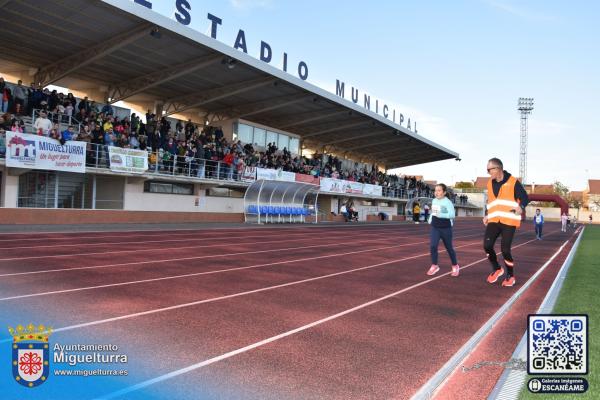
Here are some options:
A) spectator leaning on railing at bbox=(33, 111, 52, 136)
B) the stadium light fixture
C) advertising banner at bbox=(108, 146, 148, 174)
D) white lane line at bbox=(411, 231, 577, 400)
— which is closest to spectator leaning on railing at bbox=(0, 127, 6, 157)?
spectator leaning on railing at bbox=(33, 111, 52, 136)

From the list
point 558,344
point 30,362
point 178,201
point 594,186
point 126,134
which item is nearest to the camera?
point 558,344

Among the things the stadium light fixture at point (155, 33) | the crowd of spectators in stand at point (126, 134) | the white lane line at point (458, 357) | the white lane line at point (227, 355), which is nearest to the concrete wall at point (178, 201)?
the crowd of spectators in stand at point (126, 134)

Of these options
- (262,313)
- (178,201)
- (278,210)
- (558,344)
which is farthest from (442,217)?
(278,210)

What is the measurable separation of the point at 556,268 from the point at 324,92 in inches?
923

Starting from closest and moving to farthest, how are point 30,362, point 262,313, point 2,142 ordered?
point 30,362
point 262,313
point 2,142

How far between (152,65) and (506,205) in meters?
23.3

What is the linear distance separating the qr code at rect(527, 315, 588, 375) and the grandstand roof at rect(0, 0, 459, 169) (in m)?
20.1

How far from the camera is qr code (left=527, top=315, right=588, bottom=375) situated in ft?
10.4

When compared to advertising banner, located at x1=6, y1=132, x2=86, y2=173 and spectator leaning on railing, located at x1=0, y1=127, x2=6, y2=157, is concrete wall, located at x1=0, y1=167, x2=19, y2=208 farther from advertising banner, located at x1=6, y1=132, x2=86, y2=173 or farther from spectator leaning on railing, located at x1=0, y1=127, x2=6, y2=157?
advertising banner, located at x1=6, y1=132, x2=86, y2=173

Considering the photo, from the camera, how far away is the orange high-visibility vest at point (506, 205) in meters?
7.67

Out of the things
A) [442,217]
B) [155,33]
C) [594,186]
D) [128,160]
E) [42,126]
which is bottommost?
[442,217]

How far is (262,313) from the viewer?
5672mm

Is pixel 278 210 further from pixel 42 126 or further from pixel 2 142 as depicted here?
pixel 2 142

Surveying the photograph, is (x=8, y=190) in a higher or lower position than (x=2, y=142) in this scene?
lower
